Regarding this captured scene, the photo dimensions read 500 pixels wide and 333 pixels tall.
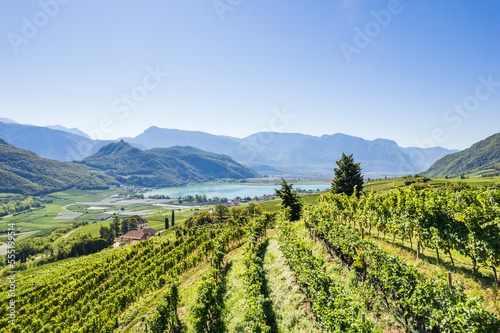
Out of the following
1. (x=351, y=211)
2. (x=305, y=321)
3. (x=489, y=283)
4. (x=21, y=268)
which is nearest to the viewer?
(x=489, y=283)

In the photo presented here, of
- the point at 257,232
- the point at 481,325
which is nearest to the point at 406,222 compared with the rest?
the point at 481,325

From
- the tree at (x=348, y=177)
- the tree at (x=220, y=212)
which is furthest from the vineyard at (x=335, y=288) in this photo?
the tree at (x=220, y=212)

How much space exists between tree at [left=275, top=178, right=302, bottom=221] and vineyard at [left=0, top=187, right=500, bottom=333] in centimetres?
898

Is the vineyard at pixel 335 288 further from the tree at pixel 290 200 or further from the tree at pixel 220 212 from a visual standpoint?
the tree at pixel 220 212

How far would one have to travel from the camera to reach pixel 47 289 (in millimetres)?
27562

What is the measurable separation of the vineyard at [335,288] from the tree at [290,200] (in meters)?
8.98

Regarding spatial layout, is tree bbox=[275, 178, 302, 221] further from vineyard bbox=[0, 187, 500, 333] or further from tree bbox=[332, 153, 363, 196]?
tree bbox=[332, 153, 363, 196]

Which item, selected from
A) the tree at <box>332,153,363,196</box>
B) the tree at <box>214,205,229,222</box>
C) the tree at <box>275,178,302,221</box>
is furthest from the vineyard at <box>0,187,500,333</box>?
the tree at <box>214,205,229,222</box>

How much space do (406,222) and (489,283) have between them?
4.17 m

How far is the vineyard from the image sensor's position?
8.11 meters

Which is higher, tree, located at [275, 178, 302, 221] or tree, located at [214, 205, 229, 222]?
tree, located at [275, 178, 302, 221]

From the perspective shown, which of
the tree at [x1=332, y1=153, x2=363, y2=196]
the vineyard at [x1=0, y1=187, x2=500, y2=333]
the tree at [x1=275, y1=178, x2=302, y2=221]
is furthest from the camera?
the tree at [x1=332, y1=153, x2=363, y2=196]

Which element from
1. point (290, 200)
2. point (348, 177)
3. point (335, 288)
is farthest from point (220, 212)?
point (335, 288)

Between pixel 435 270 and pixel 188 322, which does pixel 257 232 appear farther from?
pixel 435 270
